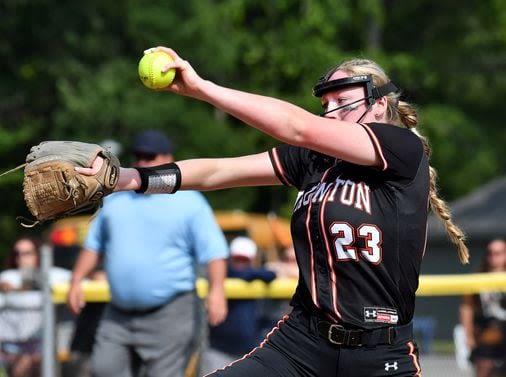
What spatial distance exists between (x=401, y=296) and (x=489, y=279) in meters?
3.84

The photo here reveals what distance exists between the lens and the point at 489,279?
805cm

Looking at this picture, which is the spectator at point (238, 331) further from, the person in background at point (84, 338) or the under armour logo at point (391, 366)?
the under armour logo at point (391, 366)

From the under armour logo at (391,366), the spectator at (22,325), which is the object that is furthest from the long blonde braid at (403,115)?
the spectator at (22,325)

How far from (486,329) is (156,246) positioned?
8.62 feet

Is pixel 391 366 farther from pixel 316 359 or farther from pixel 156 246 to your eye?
pixel 156 246

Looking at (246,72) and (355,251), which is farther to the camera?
(246,72)

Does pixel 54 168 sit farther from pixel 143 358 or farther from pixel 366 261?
pixel 143 358

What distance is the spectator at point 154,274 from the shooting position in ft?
23.7

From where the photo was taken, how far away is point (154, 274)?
23.6 feet

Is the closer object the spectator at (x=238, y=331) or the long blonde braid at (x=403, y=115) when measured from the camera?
the long blonde braid at (x=403, y=115)

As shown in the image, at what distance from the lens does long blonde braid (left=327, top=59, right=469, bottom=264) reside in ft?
14.9

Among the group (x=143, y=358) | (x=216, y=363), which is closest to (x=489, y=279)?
(x=216, y=363)

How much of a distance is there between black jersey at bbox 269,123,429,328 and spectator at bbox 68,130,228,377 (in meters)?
2.88

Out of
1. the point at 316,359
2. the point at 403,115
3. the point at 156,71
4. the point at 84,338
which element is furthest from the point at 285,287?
the point at 156,71
